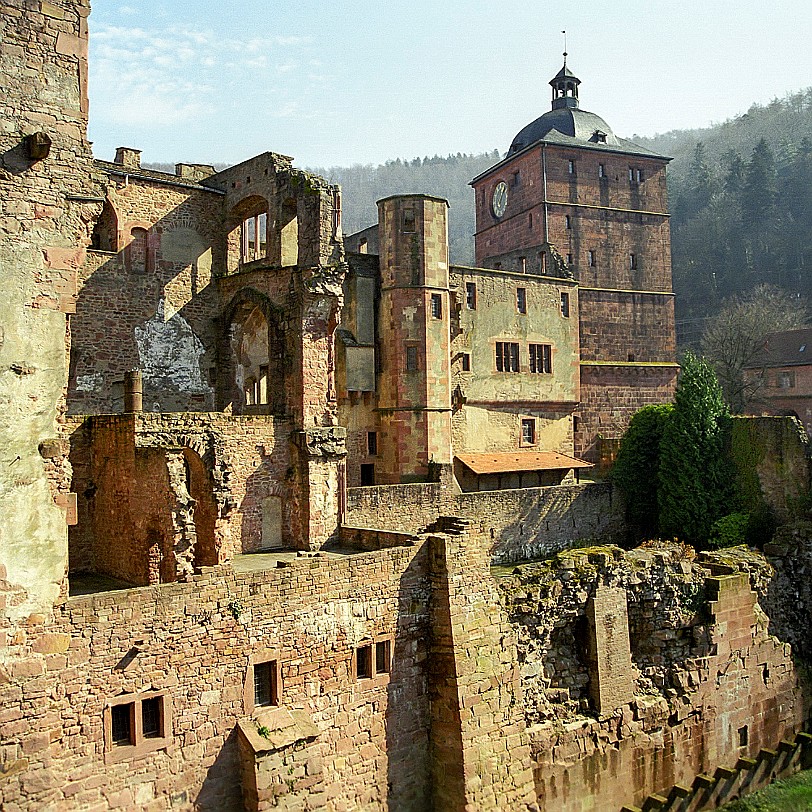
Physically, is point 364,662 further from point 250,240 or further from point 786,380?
point 786,380

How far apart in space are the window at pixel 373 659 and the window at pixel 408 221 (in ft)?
48.5

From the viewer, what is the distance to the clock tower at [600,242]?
36.8m

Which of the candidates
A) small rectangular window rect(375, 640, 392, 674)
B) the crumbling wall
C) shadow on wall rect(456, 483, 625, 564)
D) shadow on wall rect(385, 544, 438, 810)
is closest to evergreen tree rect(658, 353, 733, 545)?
shadow on wall rect(456, 483, 625, 564)

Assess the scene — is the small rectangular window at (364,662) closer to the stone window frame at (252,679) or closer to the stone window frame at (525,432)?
the stone window frame at (252,679)

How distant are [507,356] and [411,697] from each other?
1824 centimetres

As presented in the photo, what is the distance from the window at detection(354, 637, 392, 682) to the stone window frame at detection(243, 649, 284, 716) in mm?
1562

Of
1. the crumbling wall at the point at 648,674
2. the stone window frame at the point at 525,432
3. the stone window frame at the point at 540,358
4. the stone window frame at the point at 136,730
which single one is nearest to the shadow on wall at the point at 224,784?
the stone window frame at the point at 136,730

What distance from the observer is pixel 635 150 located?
136ft

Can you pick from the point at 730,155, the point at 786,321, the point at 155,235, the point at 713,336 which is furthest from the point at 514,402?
the point at 730,155

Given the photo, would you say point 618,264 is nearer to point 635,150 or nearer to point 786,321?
point 635,150

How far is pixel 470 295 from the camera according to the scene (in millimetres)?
31094

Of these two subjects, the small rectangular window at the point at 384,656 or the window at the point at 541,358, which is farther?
the window at the point at 541,358

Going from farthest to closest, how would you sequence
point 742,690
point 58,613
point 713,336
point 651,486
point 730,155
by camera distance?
point 730,155 < point 713,336 < point 651,486 < point 742,690 < point 58,613

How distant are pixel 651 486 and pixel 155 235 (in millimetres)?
17938
